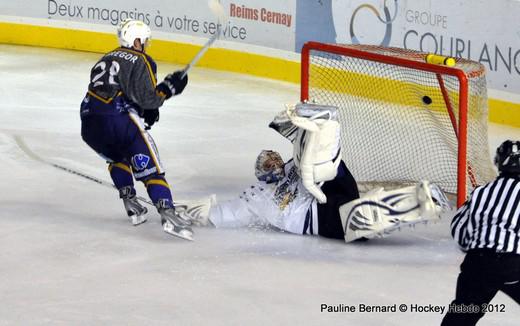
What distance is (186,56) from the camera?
10.8 meters

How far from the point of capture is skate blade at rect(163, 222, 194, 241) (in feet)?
17.2

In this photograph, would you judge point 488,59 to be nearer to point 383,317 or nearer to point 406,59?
point 406,59

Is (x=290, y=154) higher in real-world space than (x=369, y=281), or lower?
higher

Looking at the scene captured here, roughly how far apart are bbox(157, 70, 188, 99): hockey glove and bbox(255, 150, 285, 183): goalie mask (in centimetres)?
52

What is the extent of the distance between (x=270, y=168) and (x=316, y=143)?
0.44 metres

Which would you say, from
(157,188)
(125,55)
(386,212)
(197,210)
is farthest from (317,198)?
(125,55)

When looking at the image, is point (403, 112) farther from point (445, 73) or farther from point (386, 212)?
point (386, 212)

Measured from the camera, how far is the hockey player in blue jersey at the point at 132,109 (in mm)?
5250

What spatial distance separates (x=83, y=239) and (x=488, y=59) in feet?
12.5

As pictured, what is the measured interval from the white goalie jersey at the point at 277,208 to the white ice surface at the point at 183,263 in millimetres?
64

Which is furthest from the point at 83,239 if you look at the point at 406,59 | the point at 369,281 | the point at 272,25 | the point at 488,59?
the point at 272,25

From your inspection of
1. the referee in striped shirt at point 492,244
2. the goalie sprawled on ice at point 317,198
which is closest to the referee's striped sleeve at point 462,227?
the referee in striped shirt at point 492,244

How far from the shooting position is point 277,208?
17.7 ft

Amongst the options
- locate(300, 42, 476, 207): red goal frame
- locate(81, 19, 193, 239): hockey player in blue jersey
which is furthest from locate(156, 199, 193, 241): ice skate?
locate(300, 42, 476, 207): red goal frame
